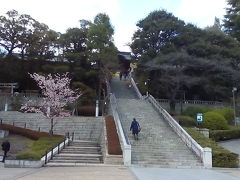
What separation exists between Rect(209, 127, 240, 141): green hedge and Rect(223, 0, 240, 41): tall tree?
22.9m

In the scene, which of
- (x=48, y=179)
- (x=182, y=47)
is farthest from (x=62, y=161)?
(x=182, y=47)

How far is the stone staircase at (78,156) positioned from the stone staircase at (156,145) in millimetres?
2595

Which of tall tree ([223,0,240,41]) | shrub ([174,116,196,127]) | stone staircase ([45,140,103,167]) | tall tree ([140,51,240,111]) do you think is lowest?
stone staircase ([45,140,103,167])

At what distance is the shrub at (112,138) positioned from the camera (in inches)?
965

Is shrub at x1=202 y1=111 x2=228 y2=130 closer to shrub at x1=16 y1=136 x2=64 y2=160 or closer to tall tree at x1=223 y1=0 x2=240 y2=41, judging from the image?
shrub at x1=16 y1=136 x2=64 y2=160

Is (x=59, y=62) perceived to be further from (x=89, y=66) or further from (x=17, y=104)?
(x=17, y=104)

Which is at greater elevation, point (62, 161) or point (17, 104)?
point (17, 104)

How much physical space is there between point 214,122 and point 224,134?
182cm

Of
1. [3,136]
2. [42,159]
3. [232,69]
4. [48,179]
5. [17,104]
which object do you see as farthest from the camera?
[232,69]

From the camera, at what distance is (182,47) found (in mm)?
48219

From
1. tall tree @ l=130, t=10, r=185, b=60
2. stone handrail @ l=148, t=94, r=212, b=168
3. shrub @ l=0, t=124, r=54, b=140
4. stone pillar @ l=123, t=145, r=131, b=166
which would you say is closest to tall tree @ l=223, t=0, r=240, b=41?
tall tree @ l=130, t=10, r=185, b=60

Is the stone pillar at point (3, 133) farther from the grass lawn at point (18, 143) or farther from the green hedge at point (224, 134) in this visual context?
the green hedge at point (224, 134)

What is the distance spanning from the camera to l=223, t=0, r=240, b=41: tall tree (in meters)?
55.3

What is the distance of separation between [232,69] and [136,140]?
22369 mm
